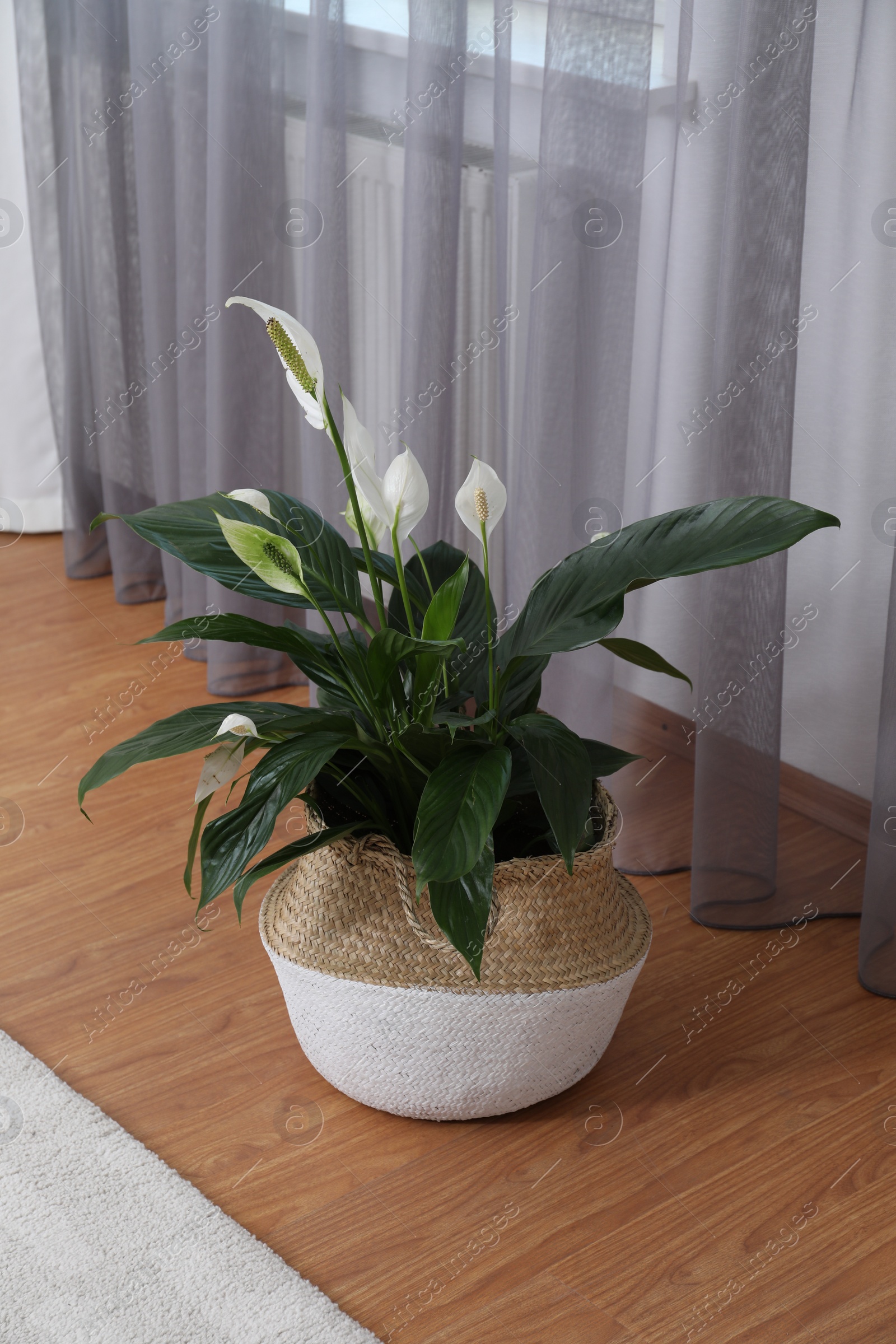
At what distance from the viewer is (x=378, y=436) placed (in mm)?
2094

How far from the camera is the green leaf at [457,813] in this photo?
105cm

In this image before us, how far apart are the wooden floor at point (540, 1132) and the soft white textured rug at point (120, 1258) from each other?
0.10ft

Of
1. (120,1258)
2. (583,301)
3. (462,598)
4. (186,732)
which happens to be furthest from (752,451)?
(120,1258)

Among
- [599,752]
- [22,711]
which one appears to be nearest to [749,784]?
[599,752]

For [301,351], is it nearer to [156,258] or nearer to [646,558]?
[646,558]

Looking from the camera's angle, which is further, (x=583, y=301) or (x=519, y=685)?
(x=583, y=301)

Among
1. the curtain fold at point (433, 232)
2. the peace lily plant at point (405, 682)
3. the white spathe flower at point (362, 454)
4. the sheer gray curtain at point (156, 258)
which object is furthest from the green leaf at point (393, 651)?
the sheer gray curtain at point (156, 258)

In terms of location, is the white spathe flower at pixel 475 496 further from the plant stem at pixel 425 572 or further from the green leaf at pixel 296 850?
the green leaf at pixel 296 850

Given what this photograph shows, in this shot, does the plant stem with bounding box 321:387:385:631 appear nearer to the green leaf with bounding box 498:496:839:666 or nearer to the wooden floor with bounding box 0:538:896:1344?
the green leaf with bounding box 498:496:839:666

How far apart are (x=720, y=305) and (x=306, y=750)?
2.28 feet

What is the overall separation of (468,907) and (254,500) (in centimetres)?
39

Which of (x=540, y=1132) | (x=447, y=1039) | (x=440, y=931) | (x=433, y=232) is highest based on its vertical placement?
(x=433, y=232)

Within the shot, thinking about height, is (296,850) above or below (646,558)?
below

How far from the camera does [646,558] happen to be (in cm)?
111
